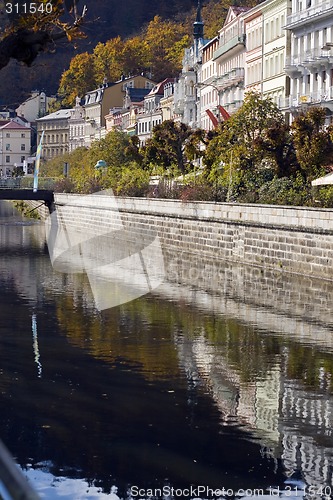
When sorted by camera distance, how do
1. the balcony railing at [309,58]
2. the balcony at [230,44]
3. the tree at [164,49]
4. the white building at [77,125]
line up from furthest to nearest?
the white building at [77,125], the tree at [164,49], the balcony at [230,44], the balcony railing at [309,58]

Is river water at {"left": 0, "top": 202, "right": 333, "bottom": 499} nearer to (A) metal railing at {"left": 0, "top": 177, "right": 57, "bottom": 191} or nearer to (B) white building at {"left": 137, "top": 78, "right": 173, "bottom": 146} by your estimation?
(A) metal railing at {"left": 0, "top": 177, "right": 57, "bottom": 191}

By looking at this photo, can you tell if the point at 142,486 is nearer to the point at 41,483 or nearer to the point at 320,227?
the point at 41,483

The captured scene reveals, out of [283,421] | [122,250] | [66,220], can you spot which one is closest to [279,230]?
[122,250]

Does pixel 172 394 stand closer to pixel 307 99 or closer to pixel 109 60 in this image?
pixel 307 99

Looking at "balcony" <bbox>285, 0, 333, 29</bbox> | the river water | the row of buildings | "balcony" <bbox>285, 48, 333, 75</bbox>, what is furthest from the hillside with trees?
the river water

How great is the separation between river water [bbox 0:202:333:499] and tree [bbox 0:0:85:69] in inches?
219

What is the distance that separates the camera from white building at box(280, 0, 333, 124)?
6962cm

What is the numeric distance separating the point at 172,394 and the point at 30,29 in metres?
8.89

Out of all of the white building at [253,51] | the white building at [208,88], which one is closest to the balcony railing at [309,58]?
the white building at [253,51]

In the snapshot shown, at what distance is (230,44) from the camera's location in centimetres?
9669

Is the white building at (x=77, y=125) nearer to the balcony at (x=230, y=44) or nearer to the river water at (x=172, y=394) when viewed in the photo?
the balcony at (x=230, y=44)

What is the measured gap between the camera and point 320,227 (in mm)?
40812

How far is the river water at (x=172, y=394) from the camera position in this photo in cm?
1708

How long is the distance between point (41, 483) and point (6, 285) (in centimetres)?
2613
